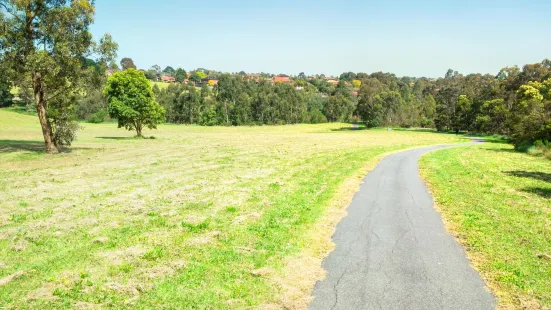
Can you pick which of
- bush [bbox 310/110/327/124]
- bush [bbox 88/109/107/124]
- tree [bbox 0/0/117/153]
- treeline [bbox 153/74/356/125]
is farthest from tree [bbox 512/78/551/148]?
bush [bbox 88/109/107/124]

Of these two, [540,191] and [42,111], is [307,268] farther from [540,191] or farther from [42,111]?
[42,111]

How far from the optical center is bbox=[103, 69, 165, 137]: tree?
54875mm

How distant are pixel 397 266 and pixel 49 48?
32.6 meters

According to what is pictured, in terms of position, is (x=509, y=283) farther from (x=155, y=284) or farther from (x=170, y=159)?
(x=170, y=159)

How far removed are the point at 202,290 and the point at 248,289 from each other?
3.16ft

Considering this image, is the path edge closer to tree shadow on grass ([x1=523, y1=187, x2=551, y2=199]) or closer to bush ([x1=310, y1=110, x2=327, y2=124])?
tree shadow on grass ([x1=523, y1=187, x2=551, y2=199])

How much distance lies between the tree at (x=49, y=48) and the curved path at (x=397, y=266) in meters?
27.5

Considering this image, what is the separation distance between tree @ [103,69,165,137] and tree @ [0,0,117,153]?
868 inches

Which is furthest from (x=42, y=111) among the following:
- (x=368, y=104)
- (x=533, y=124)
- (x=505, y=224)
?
(x=368, y=104)

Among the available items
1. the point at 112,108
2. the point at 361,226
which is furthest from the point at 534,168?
the point at 112,108

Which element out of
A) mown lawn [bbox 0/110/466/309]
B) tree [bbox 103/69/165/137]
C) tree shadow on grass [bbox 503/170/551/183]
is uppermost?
tree [bbox 103/69/165/137]

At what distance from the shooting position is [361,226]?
39.3 ft

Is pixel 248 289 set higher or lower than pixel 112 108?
lower

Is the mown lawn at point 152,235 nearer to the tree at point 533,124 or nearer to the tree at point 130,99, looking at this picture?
the tree at point 130,99
